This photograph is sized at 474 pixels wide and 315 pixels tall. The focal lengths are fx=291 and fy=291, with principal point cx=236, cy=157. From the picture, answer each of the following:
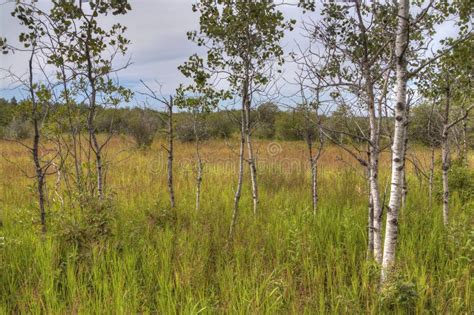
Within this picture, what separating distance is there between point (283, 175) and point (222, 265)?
5.81 m

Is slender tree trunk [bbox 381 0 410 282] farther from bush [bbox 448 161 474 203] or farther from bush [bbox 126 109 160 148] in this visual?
bush [bbox 126 109 160 148]

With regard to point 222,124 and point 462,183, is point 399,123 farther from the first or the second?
point 222,124

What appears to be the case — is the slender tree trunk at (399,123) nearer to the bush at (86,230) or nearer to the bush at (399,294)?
the bush at (399,294)

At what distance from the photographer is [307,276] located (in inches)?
143

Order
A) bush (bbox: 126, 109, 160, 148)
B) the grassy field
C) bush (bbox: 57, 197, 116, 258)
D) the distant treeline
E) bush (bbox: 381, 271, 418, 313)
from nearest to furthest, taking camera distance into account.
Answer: bush (bbox: 381, 271, 418, 313) → the grassy field → bush (bbox: 57, 197, 116, 258) → the distant treeline → bush (bbox: 126, 109, 160, 148)

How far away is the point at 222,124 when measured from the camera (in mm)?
22109

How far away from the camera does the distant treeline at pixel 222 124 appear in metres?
4.67

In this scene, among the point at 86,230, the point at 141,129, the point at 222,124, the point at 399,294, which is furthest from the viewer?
the point at 222,124

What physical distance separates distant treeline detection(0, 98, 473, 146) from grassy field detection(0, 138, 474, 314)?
53.2 inches

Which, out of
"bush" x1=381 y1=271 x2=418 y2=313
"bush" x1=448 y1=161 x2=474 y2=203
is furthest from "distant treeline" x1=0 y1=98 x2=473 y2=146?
"bush" x1=381 y1=271 x2=418 y2=313

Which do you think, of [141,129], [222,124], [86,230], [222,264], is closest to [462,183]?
[222,264]

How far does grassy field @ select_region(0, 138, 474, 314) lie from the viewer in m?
3.03

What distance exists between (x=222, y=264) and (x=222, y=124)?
18.5m

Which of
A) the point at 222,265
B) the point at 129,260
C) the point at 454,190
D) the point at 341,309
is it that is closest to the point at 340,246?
the point at 341,309
